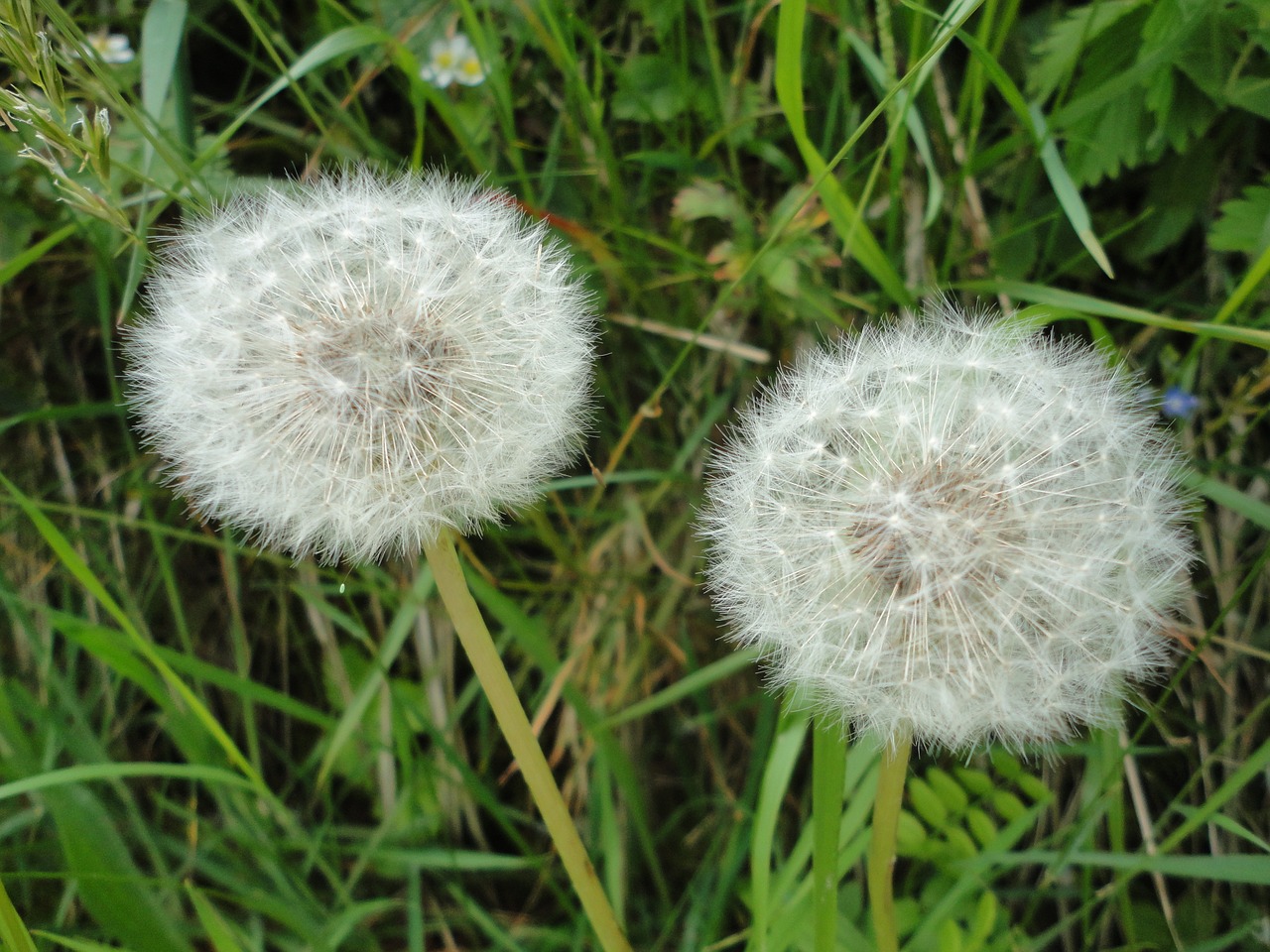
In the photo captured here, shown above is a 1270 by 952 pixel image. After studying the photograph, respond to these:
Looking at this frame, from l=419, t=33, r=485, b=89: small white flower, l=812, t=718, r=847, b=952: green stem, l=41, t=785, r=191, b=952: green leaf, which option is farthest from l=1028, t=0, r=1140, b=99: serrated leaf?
l=41, t=785, r=191, b=952: green leaf

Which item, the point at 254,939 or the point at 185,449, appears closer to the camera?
the point at 185,449

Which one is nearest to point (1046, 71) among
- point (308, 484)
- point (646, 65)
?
point (646, 65)

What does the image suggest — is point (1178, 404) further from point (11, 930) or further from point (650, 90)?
point (11, 930)

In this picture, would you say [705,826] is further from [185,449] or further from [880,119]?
[880,119]

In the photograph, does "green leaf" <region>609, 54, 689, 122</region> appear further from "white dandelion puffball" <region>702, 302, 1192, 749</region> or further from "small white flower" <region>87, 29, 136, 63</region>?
"small white flower" <region>87, 29, 136, 63</region>

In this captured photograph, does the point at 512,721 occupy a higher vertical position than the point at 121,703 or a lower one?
higher

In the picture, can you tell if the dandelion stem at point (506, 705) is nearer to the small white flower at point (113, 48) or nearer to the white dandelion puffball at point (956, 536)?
the white dandelion puffball at point (956, 536)

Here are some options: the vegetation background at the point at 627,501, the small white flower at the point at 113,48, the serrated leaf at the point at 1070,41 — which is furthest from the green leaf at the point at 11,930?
the serrated leaf at the point at 1070,41
